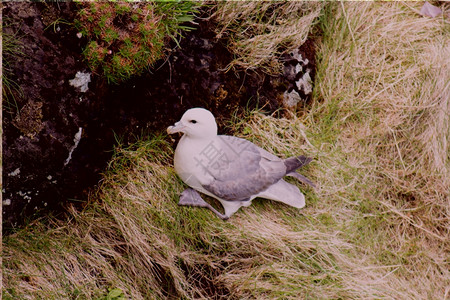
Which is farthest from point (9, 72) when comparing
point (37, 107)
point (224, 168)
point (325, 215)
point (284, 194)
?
point (325, 215)

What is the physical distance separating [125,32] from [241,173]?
3.85 feet

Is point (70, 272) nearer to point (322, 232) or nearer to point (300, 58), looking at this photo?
point (322, 232)

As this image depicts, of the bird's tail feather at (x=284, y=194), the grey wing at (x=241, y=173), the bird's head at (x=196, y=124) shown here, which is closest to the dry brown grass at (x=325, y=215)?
the bird's tail feather at (x=284, y=194)

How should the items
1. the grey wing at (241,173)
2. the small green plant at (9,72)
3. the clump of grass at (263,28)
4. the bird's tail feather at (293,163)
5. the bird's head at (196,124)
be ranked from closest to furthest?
the small green plant at (9,72) < the bird's head at (196,124) < the grey wing at (241,173) < the bird's tail feather at (293,163) < the clump of grass at (263,28)

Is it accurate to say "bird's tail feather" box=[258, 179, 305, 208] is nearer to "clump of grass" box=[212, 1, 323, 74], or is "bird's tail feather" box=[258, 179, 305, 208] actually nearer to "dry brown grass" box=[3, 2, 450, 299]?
"dry brown grass" box=[3, 2, 450, 299]

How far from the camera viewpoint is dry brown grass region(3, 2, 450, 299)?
2674 mm

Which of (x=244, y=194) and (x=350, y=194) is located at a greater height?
(x=244, y=194)

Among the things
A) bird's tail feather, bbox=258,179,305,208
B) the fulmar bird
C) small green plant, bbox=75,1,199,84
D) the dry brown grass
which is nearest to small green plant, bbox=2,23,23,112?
small green plant, bbox=75,1,199,84

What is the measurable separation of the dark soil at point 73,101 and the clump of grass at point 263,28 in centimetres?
9

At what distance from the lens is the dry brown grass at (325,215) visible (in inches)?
105

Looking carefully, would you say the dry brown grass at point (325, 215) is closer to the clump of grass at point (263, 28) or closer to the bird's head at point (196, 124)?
the clump of grass at point (263, 28)

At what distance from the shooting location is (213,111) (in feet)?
9.84

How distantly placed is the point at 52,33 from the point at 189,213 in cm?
142

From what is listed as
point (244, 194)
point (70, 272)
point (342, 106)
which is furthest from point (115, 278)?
point (342, 106)
